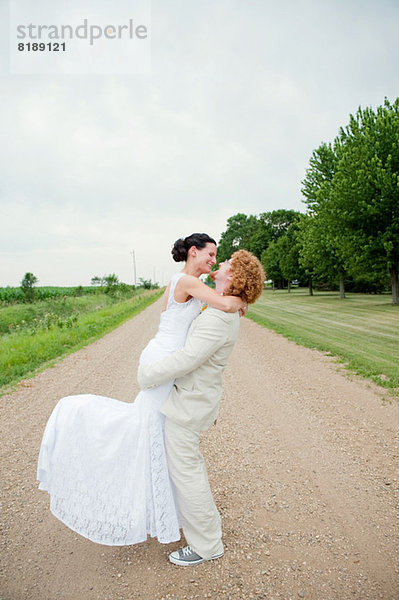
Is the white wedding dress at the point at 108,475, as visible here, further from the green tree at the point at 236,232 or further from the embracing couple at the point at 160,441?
the green tree at the point at 236,232

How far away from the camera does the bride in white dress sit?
2.66 meters

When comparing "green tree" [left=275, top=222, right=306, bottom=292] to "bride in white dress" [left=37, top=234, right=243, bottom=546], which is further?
"green tree" [left=275, top=222, right=306, bottom=292]

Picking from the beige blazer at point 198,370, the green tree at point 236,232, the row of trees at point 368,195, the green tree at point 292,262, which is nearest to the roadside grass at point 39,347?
the beige blazer at point 198,370

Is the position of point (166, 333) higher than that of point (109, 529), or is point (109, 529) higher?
point (166, 333)

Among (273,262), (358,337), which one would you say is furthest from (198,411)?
(273,262)

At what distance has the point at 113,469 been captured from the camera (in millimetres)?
2688

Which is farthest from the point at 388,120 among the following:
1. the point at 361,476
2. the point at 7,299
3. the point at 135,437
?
the point at 7,299

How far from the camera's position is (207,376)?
274cm

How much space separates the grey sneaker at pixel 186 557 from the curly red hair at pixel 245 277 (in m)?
1.92

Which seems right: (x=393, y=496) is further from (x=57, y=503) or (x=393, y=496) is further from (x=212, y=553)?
(x=57, y=503)

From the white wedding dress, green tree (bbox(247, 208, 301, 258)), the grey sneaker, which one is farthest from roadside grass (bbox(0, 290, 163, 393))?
green tree (bbox(247, 208, 301, 258))

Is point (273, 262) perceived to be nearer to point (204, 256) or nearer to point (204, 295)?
point (204, 256)

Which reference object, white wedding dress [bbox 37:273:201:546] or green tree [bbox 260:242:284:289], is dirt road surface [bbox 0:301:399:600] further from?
green tree [bbox 260:242:284:289]

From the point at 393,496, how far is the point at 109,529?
2621 mm
